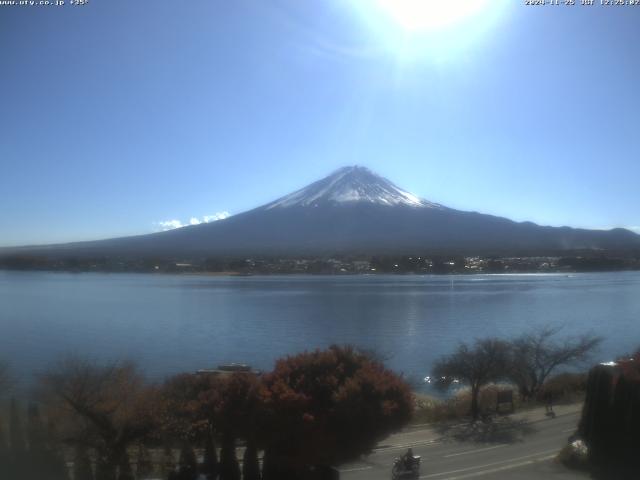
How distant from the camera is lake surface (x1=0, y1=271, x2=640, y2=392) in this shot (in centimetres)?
1115

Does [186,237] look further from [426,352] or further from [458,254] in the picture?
[426,352]

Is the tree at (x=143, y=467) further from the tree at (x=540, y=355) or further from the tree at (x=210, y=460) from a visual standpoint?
the tree at (x=540, y=355)

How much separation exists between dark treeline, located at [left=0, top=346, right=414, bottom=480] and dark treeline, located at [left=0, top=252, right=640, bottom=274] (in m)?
13.7

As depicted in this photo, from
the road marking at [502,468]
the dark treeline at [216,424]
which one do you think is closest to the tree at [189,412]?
the dark treeline at [216,424]

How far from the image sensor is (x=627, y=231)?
109 ft

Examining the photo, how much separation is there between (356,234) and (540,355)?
26.2m

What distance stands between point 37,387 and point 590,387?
19.4 ft

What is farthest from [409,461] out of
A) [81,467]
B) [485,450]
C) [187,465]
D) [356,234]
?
[356,234]

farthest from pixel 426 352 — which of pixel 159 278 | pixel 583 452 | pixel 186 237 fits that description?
pixel 186 237

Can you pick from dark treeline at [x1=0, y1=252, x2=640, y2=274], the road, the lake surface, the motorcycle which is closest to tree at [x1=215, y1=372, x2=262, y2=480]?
the road

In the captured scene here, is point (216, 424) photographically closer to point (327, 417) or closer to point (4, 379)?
point (327, 417)

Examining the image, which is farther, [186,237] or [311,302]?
[186,237]

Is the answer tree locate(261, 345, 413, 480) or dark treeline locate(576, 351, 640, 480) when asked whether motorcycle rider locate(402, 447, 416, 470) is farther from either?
dark treeline locate(576, 351, 640, 480)

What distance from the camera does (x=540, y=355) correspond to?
12578 mm
